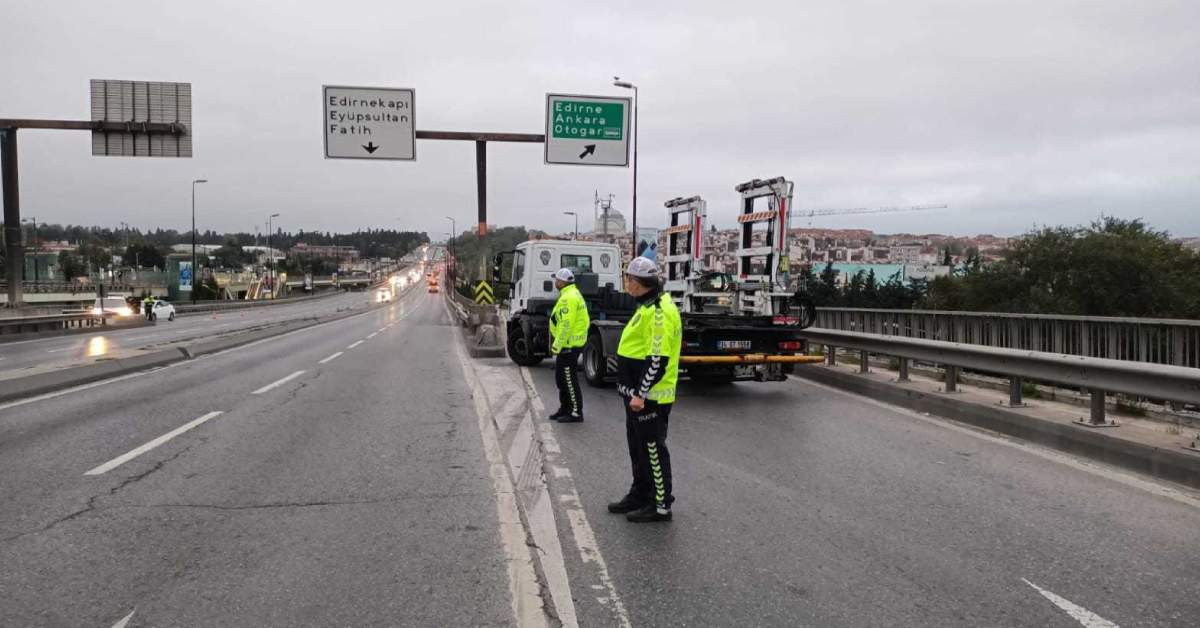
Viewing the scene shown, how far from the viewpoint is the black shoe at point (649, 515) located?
5125mm

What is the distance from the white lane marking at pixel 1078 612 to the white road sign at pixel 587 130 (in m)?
18.1

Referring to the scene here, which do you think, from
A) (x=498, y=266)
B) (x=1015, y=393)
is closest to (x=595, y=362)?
(x=498, y=266)

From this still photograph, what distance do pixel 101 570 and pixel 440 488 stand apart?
2320 millimetres

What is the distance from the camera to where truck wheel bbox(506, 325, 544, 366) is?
15.5 meters

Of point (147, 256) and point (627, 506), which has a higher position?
point (147, 256)

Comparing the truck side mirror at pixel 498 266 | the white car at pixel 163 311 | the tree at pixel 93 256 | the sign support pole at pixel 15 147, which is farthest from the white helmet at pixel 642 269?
the tree at pixel 93 256

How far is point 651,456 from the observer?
5.24 meters

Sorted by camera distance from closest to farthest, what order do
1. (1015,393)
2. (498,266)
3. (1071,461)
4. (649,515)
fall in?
(649,515) → (1071,461) → (1015,393) → (498,266)

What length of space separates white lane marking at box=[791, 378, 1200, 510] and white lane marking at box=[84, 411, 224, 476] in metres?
8.23

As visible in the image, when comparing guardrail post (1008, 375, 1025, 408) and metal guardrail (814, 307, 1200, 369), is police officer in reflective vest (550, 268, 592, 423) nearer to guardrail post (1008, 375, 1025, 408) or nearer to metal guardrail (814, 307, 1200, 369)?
guardrail post (1008, 375, 1025, 408)

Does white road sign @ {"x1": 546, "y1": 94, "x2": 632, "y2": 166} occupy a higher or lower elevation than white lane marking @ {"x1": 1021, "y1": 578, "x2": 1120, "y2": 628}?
higher

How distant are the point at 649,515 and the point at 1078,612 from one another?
245 cm

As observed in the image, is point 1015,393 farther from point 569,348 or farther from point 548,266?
point 548,266

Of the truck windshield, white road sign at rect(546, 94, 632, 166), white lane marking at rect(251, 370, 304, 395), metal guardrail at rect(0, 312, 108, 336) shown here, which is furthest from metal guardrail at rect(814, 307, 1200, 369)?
metal guardrail at rect(0, 312, 108, 336)
